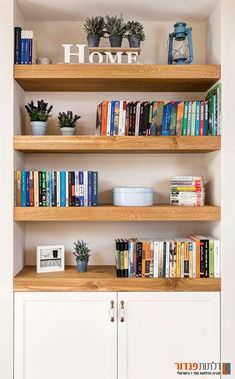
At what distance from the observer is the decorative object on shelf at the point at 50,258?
2216mm

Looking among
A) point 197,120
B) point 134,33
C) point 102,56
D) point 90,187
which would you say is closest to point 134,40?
point 134,33

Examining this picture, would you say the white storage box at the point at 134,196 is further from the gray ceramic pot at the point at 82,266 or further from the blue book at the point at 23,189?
the blue book at the point at 23,189

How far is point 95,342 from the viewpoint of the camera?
82.2 inches

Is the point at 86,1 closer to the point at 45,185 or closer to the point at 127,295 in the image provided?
the point at 45,185

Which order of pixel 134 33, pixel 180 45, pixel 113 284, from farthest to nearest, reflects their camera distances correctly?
pixel 180 45, pixel 134 33, pixel 113 284

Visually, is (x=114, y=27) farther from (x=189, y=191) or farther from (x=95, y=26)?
(x=189, y=191)

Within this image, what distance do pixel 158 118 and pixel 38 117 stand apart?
2.31 feet

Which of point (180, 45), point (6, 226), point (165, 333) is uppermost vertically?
point (180, 45)

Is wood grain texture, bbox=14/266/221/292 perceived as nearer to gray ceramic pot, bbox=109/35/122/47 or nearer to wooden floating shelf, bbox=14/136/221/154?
wooden floating shelf, bbox=14/136/221/154

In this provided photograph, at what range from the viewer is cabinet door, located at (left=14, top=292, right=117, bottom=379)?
2.08 m

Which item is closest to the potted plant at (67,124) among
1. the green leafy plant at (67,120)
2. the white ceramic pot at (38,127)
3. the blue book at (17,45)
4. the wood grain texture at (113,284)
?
the green leafy plant at (67,120)

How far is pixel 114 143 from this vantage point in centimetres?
209

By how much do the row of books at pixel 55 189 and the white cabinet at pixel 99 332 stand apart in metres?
0.51

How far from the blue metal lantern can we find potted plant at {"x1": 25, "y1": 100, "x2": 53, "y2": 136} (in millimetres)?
799
